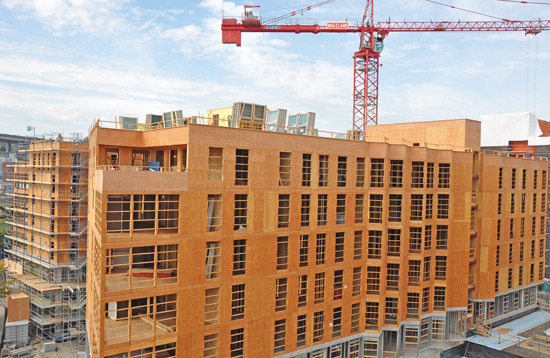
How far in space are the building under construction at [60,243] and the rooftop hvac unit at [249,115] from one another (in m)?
34.8

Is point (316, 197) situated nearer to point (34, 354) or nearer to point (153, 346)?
point (153, 346)

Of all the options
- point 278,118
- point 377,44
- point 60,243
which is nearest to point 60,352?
point 60,243

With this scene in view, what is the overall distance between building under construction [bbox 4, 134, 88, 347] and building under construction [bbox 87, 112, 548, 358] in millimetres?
23102

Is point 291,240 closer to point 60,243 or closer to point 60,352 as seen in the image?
point 60,352

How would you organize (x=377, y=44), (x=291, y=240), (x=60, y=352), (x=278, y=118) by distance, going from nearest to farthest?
(x=291, y=240) < (x=278, y=118) < (x=60, y=352) < (x=377, y=44)

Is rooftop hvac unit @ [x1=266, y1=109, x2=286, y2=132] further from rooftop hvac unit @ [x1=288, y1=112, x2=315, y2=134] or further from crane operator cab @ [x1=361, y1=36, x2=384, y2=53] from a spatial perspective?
crane operator cab @ [x1=361, y1=36, x2=384, y2=53]

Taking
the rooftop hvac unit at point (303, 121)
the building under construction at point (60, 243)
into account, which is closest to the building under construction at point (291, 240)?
the rooftop hvac unit at point (303, 121)

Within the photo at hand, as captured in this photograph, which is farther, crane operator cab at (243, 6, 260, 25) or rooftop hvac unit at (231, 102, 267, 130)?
crane operator cab at (243, 6, 260, 25)

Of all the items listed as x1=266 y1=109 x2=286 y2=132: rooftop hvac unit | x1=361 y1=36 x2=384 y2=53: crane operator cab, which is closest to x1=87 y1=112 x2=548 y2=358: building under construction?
x1=266 y1=109 x2=286 y2=132: rooftop hvac unit

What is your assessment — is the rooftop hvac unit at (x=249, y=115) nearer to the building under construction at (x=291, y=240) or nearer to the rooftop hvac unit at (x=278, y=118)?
the building under construction at (x=291, y=240)

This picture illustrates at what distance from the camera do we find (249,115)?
31.9 m

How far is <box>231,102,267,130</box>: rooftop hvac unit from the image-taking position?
31.5m

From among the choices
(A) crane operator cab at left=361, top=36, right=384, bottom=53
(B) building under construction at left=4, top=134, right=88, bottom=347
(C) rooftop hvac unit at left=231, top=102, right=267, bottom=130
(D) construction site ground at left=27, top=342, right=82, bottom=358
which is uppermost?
(A) crane operator cab at left=361, top=36, right=384, bottom=53

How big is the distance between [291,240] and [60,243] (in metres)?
42.2
